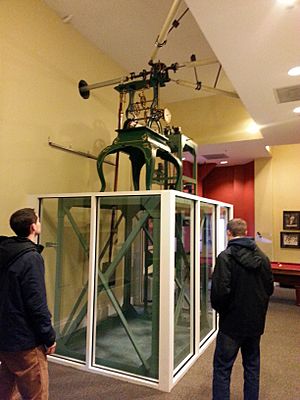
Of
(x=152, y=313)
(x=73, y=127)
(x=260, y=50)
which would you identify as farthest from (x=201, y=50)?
(x=152, y=313)

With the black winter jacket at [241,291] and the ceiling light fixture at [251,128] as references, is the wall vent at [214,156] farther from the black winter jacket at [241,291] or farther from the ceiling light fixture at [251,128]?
the black winter jacket at [241,291]

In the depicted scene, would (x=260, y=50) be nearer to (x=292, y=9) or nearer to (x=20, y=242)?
(x=292, y=9)

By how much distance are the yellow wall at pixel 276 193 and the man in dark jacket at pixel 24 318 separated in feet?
22.6

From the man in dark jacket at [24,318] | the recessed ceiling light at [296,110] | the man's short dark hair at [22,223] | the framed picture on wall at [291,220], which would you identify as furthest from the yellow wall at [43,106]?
the framed picture on wall at [291,220]

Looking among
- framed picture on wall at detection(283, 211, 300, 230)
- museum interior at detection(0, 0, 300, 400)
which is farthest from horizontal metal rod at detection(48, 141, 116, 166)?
framed picture on wall at detection(283, 211, 300, 230)

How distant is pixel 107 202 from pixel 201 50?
121 inches

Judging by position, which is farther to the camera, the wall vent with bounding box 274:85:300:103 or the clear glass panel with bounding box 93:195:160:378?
the wall vent with bounding box 274:85:300:103

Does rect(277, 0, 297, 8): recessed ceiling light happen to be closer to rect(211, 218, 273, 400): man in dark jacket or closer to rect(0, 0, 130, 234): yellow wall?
rect(211, 218, 273, 400): man in dark jacket

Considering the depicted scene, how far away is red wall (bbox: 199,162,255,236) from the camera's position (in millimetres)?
8195

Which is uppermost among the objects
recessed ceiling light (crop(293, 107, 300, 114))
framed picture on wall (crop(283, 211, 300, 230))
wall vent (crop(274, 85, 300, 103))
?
wall vent (crop(274, 85, 300, 103))

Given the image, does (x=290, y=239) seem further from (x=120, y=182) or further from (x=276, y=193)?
(x=120, y=182)

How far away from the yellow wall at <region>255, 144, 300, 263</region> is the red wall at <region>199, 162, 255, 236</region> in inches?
7.9

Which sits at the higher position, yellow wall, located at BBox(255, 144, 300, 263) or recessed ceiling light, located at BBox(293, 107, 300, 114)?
recessed ceiling light, located at BBox(293, 107, 300, 114)

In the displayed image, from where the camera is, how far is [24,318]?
1845 millimetres
